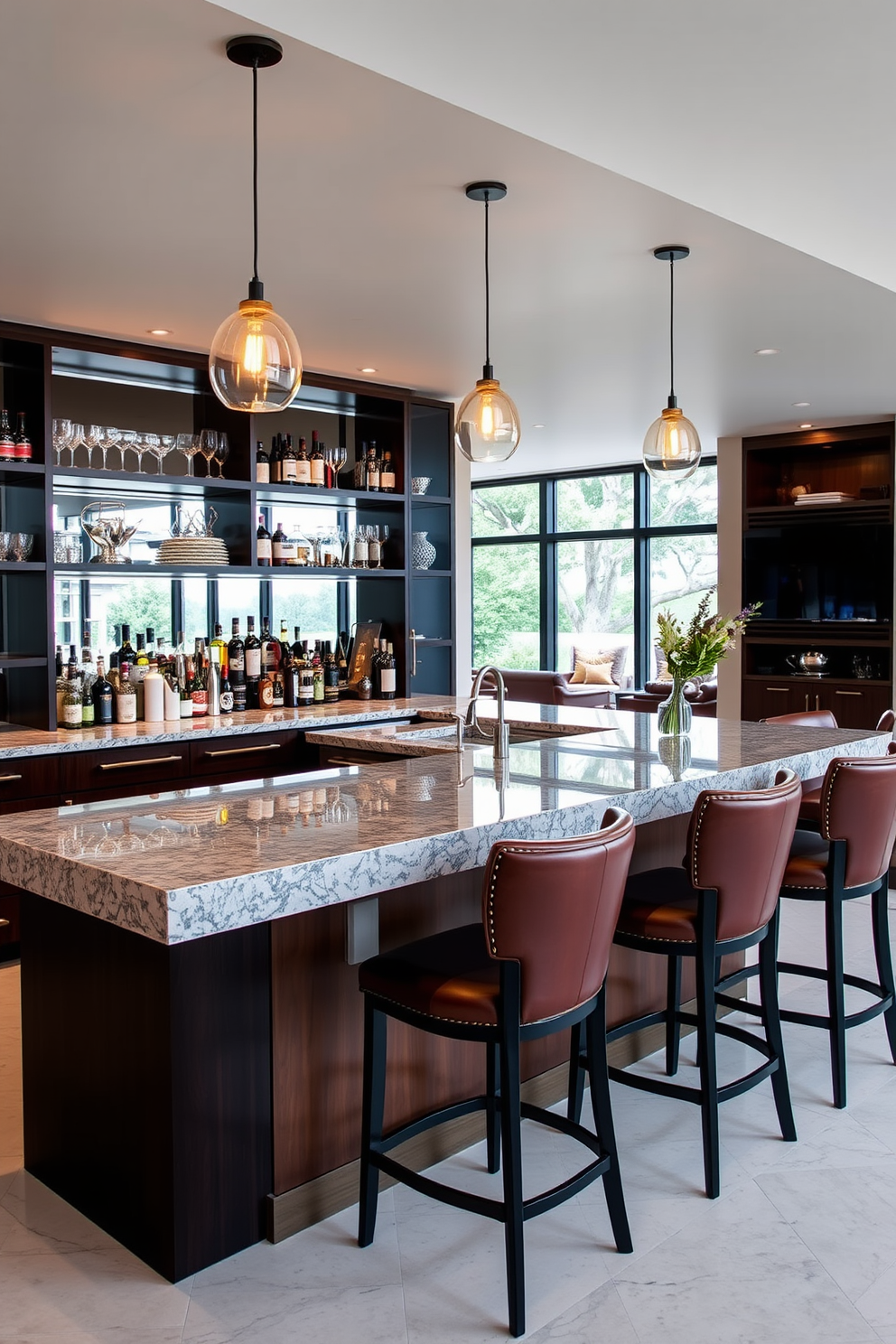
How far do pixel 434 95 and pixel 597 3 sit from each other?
0.46 metres

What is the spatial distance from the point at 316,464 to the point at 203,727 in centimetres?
163

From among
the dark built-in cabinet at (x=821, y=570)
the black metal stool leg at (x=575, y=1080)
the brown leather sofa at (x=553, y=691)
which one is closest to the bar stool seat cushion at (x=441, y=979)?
the black metal stool leg at (x=575, y=1080)

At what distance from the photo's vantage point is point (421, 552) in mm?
6164

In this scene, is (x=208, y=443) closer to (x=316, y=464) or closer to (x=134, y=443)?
(x=134, y=443)

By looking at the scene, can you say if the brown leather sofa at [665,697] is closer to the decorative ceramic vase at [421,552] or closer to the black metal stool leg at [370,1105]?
the decorative ceramic vase at [421,552]

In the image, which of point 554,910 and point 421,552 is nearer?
point 554,910

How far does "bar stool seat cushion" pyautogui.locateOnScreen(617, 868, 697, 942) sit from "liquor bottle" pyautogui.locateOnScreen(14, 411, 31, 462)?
3104mm

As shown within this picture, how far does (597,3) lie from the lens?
2.59 metres

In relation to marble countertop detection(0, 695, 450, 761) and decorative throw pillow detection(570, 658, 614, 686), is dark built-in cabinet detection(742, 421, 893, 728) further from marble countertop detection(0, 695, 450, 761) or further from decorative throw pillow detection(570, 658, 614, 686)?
marble countertop detection(0, 695, 450, 761)

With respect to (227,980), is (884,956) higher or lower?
lower

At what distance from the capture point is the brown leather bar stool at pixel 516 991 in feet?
6.75

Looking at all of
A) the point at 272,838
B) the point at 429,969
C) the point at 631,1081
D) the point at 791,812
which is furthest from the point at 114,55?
the point at 631,1081

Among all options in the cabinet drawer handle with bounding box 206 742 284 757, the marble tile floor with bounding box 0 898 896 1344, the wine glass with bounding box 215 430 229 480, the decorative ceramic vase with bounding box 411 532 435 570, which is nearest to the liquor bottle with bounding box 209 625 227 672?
the cabinet drawer handle with bounding box 206 742 284 757

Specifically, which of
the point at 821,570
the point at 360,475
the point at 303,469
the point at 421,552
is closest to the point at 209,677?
the point at 303,469
